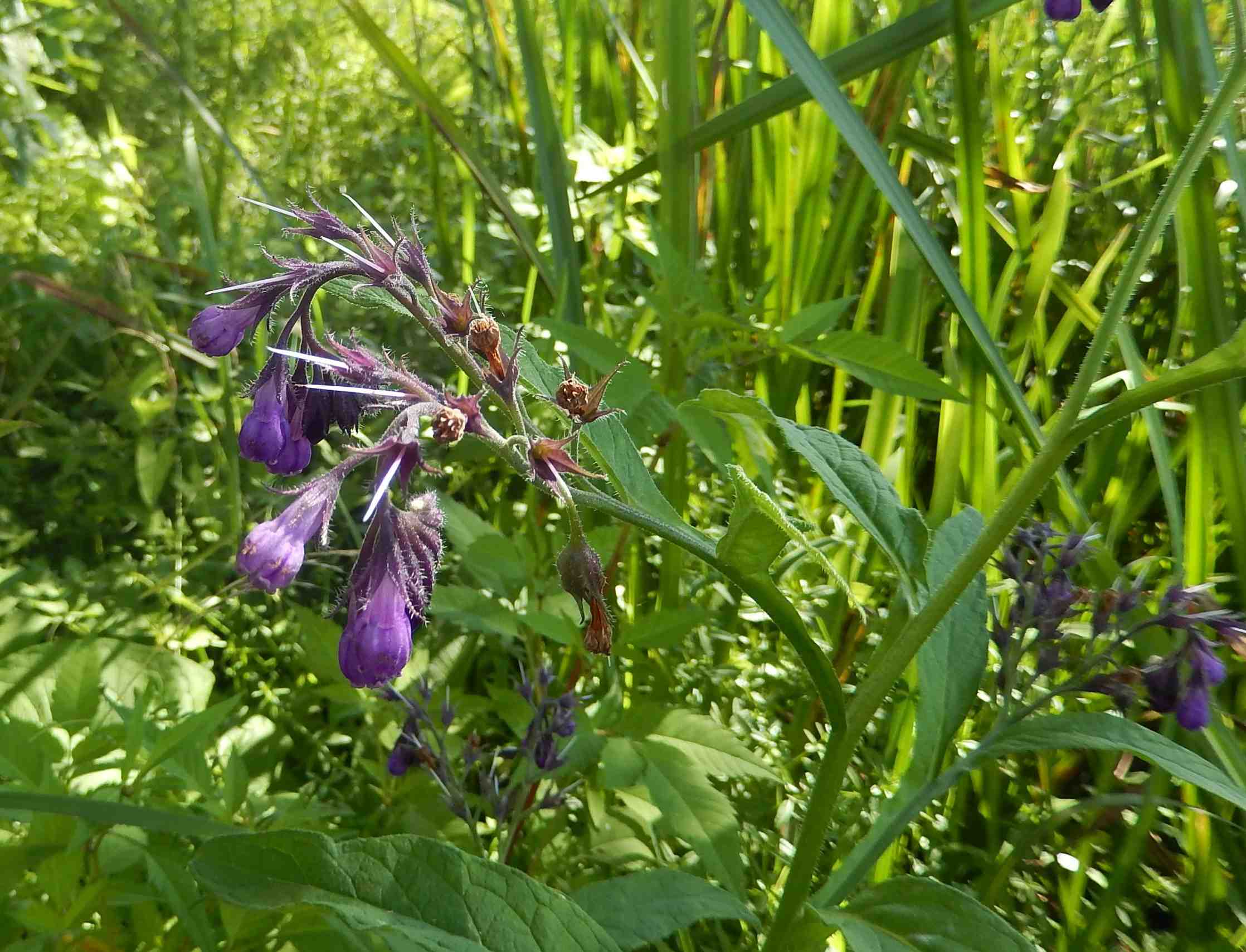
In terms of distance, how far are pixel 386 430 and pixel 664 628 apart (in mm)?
741

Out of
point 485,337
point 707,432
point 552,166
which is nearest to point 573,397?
point 485,337

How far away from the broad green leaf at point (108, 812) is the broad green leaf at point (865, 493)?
796mm

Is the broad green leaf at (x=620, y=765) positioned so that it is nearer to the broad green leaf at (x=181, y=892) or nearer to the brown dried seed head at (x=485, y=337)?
the broad green leaf at (x=181, y=892)

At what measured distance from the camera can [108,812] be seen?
124 centimetres

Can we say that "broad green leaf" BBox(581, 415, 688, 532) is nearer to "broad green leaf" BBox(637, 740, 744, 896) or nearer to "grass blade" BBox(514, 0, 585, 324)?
"broad green leaf" BBox(637, 740, 744, 896)

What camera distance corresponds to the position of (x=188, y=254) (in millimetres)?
3023

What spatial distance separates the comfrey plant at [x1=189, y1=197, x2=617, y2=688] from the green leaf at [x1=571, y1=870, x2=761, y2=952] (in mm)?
392

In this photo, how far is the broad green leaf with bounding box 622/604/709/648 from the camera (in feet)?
5.26

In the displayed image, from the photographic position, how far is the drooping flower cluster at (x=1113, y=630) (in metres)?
1.37

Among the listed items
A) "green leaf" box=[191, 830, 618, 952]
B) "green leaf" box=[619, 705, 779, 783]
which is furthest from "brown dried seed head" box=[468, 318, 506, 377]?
"green leaf" box=[619, 705, 779, 783]

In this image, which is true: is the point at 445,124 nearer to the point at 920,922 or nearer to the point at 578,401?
the point at 578,401

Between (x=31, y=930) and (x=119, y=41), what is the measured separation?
3.34 meters

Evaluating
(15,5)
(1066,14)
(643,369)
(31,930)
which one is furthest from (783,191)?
(15,5)

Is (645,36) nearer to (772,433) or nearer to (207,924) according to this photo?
(772,433)
